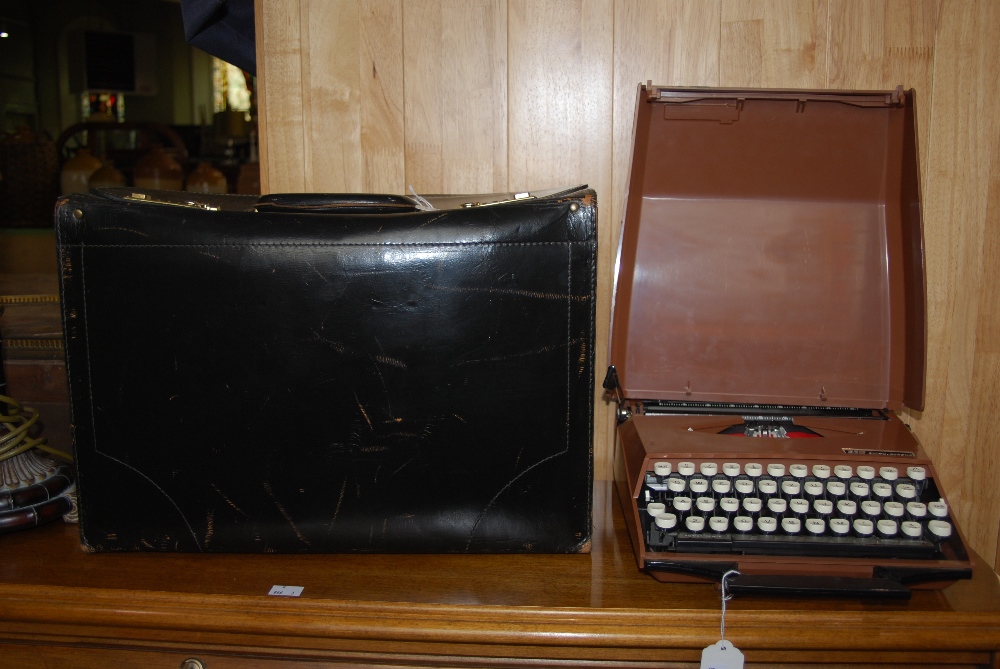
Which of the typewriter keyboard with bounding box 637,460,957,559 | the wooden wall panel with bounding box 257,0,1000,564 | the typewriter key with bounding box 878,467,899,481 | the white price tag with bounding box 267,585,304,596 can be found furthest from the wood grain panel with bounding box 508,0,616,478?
the white price tag with bounding box 267,585,304,596

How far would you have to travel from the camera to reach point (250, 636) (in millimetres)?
792

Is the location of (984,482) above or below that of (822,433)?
below

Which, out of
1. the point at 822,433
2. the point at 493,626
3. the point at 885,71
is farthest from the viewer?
the point at 885,71

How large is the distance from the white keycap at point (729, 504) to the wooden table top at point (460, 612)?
0.09 meters

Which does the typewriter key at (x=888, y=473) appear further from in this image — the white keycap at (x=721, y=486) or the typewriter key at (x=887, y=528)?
the white keycap at (x=721, y=486)

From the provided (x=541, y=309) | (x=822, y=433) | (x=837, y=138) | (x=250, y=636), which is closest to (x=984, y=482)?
(x=822, y=433)

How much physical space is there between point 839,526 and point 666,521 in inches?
7.3

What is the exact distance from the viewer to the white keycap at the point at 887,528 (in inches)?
31.0

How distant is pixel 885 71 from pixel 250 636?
1129mm

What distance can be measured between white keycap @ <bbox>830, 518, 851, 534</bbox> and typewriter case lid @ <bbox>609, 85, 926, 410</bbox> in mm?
246

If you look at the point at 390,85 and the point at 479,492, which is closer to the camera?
the point at 479,492

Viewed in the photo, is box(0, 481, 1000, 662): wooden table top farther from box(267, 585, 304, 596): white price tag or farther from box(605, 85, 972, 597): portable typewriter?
box(605, 85, 972, 597): portable typewriter

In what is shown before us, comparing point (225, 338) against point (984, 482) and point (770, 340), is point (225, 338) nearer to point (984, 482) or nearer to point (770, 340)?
point (770, 340)

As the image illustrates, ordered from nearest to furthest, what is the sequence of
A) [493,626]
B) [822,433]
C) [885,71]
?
[493,626] < [822,433] < [885,71]
